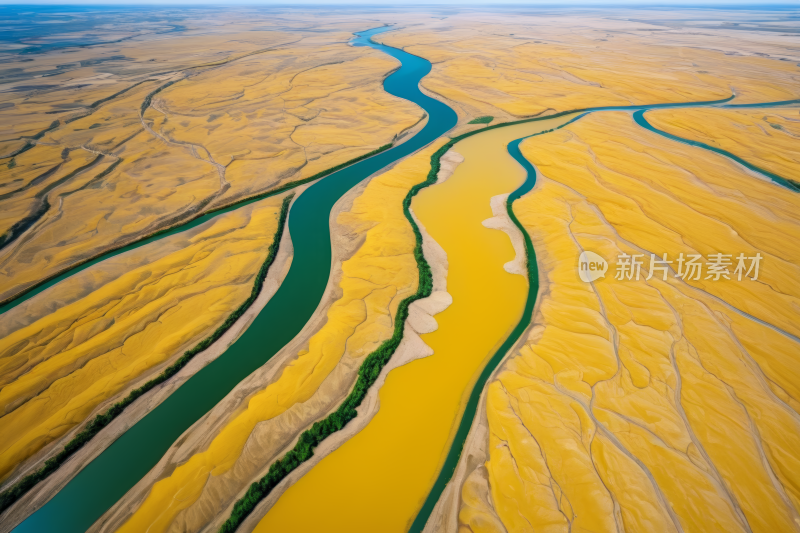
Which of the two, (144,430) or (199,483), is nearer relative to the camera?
(199,483)

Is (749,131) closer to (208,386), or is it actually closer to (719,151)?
(719,151)

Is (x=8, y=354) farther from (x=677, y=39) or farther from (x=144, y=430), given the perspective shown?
(x=677, y=39)

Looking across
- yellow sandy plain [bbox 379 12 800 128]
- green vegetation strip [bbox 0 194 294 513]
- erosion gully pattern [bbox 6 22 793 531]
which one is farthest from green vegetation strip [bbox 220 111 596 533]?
yellow sandy plain [bbox 379 12 800 128]

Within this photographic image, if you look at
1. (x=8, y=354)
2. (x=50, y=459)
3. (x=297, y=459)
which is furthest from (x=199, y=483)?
(x=8, y=354)

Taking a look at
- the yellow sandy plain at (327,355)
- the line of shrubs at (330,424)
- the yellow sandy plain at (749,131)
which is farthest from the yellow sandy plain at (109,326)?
the yellow sandy plain at (749,131)

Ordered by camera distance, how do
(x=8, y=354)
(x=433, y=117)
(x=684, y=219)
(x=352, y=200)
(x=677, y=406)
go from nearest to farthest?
(x=677, y=406)
(x=8, y=354)
(x=684, y=219)
(x=352, y=200)
(x=433, y=117)

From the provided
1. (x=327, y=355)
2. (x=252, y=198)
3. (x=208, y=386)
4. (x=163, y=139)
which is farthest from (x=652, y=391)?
(x=163, y=139)
